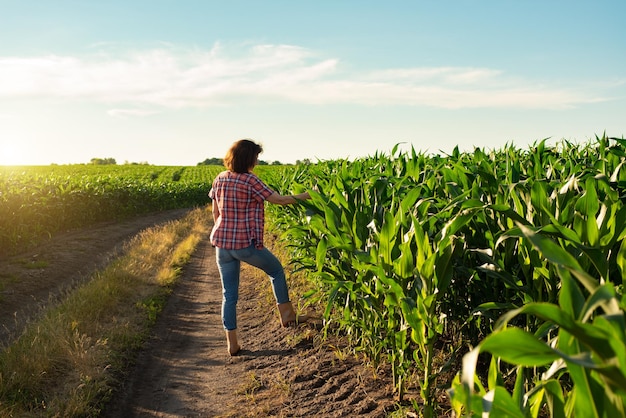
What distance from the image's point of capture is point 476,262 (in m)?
4.39

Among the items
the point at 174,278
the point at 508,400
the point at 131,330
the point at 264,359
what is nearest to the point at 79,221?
the point at 174,278

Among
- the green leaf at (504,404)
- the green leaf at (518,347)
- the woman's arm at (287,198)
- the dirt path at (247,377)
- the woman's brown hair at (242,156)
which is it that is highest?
the woman's brown hair at (242,156)

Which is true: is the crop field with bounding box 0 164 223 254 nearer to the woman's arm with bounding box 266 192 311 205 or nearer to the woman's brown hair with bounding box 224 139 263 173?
the woman's brown hair with bounding box 224 139 263 173

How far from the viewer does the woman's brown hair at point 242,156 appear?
6.14 m

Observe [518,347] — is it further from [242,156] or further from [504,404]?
[242,156]

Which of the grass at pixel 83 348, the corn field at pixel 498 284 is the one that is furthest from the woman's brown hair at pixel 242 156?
the grass at pixel 83 348

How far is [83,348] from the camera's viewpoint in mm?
6168

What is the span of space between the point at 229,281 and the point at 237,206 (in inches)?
34.8

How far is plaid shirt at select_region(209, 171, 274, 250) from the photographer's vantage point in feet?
20.2

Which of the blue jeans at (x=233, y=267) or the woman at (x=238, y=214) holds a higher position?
the woman at (x=238, y=214)

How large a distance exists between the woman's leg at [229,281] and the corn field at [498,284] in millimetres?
1188

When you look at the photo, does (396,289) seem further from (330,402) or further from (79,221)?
(79,221)

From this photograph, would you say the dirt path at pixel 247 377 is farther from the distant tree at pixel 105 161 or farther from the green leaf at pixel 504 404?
the distant tree at pixel 105 161

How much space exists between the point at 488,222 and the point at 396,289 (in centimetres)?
93
